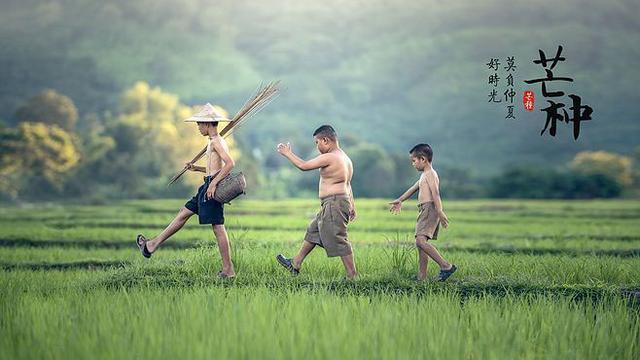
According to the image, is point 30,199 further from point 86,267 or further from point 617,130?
point 617,130

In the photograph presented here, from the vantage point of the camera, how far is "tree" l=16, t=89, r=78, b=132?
46.3 m

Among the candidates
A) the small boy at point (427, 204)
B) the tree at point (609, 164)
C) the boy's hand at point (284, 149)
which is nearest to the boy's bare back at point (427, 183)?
the small boy at point (427, 204)

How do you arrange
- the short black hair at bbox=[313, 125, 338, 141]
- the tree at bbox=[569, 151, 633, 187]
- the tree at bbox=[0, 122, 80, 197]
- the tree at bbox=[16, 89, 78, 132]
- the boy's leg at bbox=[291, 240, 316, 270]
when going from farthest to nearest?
the tree at bbox=[16, 89, 78, 132] < the tree at bbox=[569, 151, 633, 187] < the tree at bbox=[0, 122, 80, 197] < the boy's leg at bbox=[291, 240, 316, 270] < the short black hair at bbox=[313, 125, 338, 141]

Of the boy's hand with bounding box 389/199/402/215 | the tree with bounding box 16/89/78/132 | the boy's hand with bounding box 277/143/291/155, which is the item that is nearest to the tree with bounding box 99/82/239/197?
the tree with bounding box 16/89/78/132

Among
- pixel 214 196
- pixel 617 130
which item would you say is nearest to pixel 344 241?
pixel 214 196

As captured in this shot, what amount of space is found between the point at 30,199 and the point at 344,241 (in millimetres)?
34207

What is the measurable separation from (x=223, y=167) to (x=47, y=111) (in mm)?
42393

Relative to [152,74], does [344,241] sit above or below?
below

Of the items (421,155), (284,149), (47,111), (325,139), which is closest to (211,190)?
(284,149)

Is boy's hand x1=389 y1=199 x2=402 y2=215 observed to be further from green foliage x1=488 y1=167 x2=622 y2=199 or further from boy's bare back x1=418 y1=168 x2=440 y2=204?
green foliage x1=488 y1=167 x2=622 y2=199

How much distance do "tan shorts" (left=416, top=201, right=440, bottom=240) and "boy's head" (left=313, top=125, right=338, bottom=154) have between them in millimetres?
1058

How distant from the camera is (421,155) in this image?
747cm

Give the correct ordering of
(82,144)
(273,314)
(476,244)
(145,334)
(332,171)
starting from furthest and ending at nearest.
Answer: (82,144) < (476,244) < (332,171) < (273,314) < (145,334)

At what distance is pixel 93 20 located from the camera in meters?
77.6
